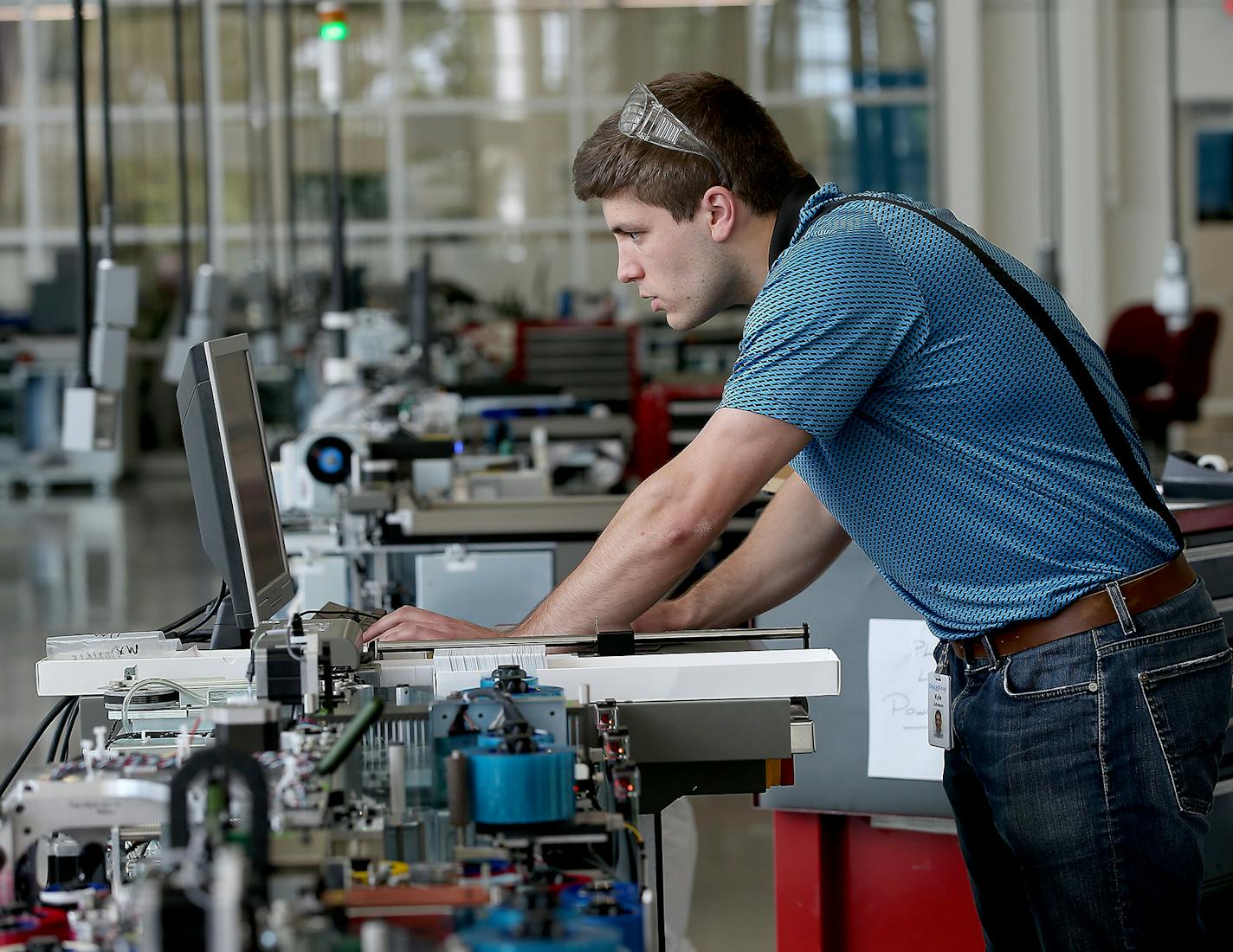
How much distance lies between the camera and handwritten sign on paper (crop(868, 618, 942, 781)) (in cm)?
221

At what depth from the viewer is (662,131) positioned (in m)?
1.64

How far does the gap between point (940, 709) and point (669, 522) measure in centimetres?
39

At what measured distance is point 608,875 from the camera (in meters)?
1.21

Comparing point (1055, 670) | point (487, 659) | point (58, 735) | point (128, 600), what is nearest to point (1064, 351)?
point (1055, 670)

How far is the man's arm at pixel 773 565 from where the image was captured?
192 cm

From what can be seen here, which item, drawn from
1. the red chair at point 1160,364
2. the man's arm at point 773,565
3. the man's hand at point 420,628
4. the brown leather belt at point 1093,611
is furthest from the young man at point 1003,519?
the red chair at point 1160,364

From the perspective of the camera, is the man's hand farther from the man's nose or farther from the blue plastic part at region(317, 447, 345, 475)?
the blue plastic part at region(317, 447, 345, 475)

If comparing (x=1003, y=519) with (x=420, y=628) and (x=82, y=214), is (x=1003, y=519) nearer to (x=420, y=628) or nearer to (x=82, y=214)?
(x=420, y=628)

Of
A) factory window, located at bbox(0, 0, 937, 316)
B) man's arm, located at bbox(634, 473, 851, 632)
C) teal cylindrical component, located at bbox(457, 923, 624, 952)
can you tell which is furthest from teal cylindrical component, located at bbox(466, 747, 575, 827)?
factory window, located at bbox(0, 0, 937, 316)

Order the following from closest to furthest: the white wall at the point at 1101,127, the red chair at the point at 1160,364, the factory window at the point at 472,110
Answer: the red chair at the point at 1160,364
the white wall at the point at 1101,127
the factory window at the point at 472,110

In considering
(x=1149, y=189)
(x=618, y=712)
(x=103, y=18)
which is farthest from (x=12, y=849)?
(x=1149, y=189)

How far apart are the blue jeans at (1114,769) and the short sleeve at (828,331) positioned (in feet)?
1.08

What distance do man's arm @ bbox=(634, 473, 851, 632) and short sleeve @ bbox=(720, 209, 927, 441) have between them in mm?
433

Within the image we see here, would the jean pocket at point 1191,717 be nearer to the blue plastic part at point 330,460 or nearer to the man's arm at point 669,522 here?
the man's arm at point 669,522
